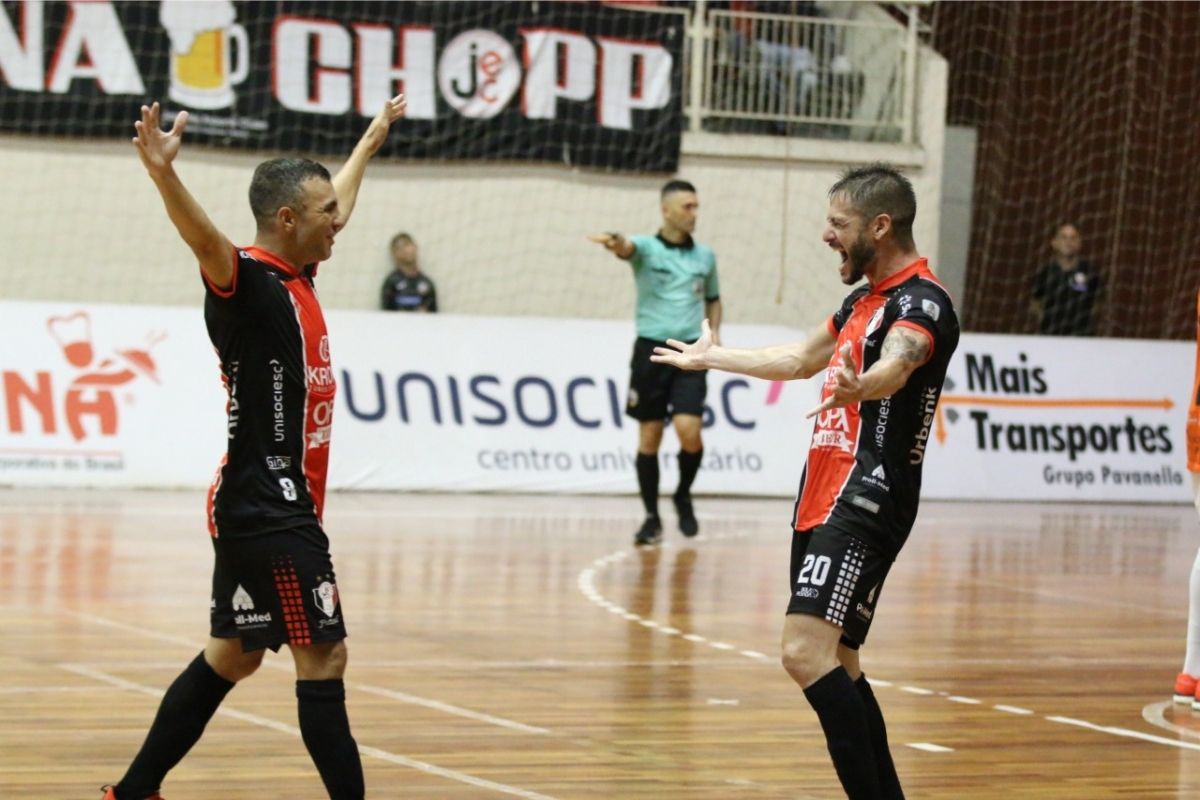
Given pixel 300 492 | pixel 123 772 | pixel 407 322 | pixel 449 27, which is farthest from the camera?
pixel 449 27

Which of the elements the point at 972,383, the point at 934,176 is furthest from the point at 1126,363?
the point at 934,176

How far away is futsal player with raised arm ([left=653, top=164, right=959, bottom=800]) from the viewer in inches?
183

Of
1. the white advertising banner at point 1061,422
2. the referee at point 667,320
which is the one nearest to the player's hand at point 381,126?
the referee at point 667,320

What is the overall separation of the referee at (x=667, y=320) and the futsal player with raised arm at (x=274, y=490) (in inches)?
277

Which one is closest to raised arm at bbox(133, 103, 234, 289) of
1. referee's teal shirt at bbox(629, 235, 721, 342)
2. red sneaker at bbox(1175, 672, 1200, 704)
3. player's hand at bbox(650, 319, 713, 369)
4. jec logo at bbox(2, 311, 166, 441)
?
player's hand at bbox(650, 319, 713, 369)

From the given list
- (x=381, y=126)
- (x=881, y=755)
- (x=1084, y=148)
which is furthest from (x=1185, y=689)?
(x=1084, y=148)

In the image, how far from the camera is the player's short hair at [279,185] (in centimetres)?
464

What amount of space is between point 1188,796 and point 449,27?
13.5m

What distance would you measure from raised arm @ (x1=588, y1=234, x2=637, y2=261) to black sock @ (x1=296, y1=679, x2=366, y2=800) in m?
6.61

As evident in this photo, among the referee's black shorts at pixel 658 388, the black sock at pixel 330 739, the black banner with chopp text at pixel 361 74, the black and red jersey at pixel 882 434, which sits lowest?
the referee's black shorts at pixel 658 388

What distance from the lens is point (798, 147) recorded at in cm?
1900

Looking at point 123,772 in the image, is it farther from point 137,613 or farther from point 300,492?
point 137,613

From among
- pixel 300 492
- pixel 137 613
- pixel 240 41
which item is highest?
pixel 240 41

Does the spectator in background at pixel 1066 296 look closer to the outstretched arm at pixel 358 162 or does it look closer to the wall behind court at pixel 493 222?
the wall behind court at pixel 493 222
